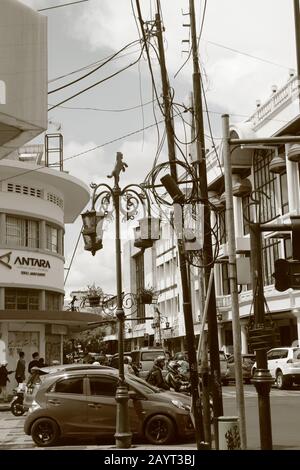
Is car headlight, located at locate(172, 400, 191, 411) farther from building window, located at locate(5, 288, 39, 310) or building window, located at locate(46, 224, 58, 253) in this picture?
building window, located at locate(46, 224, 58, 253)

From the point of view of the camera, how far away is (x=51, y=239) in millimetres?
36594

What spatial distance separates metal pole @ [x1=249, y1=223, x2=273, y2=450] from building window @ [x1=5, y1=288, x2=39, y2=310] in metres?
24.0

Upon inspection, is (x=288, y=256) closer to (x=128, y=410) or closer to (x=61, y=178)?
(x=61, y=178)

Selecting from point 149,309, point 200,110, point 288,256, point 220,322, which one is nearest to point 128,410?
point 200,110

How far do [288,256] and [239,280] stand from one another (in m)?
33.2

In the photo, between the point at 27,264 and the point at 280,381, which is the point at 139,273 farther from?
the point at 280,381

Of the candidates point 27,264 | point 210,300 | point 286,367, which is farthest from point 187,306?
point 27,264

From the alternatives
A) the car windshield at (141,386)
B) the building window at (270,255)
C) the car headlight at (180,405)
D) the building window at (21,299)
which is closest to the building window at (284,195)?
the building window at (270,255)

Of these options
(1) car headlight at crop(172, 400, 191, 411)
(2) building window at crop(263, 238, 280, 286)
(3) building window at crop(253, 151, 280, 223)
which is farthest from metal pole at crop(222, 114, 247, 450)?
(2) building window at crop(263, 238, 280, 286)

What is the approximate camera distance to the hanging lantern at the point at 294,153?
138 feet

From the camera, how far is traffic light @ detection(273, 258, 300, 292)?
35.6 feet

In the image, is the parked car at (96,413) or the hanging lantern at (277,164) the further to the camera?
the hanging lantern at (277,164)

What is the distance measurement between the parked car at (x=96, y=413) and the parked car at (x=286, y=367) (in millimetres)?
17065

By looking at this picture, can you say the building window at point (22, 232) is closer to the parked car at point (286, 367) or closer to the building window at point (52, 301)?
the building window at point (52, 301)
